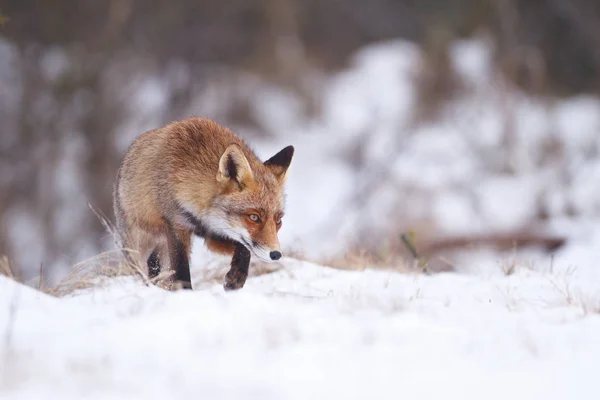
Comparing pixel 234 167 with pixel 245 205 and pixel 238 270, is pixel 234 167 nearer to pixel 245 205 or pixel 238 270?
pixel 245 205

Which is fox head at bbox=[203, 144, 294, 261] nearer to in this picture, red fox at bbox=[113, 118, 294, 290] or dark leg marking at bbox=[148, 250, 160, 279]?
red fox at bbox=[113, 118, 294, 290]

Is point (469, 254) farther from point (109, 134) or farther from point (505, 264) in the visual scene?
point (109, 134)

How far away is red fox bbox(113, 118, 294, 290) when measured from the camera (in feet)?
14.5

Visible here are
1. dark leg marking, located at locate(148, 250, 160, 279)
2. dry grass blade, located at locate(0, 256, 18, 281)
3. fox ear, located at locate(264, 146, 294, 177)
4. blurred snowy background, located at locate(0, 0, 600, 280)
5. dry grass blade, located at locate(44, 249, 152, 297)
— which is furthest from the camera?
blurred snowy background, located at locate(0, 0, 600, 280)

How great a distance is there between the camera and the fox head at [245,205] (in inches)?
171

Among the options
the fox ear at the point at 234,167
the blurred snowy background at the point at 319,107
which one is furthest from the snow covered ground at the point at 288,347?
the blurred snowy background at the point at 319,107

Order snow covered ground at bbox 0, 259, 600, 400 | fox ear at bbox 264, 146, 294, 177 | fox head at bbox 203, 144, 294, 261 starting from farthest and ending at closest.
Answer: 1. fox ear at bbox 264, 146, 294, 177
2. fox head at bbox 203, 144, 294, 261
3. snow covered ground at bbox 0, 259, 600, 400

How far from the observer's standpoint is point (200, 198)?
457cm

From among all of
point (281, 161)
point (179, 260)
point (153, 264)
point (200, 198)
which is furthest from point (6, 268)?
point (281, 161)

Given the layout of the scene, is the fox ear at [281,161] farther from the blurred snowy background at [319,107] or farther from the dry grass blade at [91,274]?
the blurred snowy background at [319,107]

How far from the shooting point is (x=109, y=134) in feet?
53.1

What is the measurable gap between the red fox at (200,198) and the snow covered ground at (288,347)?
60 cm

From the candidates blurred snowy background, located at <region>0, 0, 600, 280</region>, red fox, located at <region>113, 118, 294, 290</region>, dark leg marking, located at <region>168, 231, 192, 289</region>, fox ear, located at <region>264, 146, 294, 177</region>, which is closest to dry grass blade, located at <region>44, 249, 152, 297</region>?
red fox, located at <region>113, 118, 294, 290</region>

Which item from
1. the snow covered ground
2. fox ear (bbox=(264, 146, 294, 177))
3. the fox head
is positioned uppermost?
fox ear (bbox=(264, 146, 294, 177))
